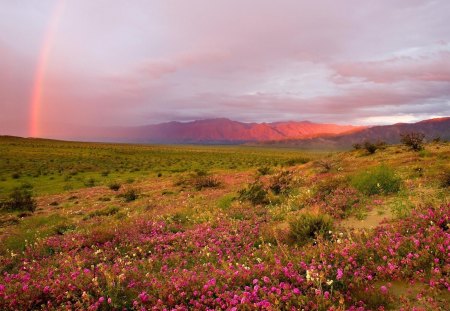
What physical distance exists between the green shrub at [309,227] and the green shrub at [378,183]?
15.6 ft

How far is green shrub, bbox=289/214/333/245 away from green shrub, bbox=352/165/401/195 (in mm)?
4741

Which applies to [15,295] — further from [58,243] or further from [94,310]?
[58,243]

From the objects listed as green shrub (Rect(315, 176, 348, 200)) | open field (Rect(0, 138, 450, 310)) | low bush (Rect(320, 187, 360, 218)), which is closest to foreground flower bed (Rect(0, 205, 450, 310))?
open field (Rect(0, 138, 450, 310))

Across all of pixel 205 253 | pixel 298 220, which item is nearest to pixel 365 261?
pixel 298 220

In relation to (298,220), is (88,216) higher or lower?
lower

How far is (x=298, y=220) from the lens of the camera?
786 cm

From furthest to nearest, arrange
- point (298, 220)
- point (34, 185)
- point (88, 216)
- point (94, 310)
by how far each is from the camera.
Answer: point (34, 185), point (88, 216), point (298, 220), point (94, 310)

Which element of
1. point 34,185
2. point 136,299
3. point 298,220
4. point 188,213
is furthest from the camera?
point 34,185

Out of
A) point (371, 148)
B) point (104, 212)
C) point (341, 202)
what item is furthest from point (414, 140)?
point (104, 212)

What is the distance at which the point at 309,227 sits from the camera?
7.60 metres

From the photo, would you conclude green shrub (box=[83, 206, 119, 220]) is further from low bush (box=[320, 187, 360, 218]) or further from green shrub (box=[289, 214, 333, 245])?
green shrub (box=[289, 214, 333, 245])

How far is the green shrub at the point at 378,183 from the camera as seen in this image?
11.6 metres

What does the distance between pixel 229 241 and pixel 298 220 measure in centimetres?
179

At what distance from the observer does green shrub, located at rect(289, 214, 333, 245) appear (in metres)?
7.49
